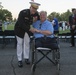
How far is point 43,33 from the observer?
791 centimetres

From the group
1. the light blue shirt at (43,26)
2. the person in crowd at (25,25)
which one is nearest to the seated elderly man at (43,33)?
the light blue shirt at (43,26)

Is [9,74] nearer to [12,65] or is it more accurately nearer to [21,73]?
[21,73]

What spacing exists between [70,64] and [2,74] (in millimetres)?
2242

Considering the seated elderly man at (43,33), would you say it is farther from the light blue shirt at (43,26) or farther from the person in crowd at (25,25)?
the person in crowd at (25,25)

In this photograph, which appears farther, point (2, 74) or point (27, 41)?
point (27, 41)

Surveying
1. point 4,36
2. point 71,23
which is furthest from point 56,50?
point 4,36

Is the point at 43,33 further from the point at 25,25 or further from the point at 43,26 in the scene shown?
the point at 25,25

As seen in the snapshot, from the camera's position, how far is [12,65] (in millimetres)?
8852

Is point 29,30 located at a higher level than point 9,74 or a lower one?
higher

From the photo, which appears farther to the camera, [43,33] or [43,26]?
[43,26]

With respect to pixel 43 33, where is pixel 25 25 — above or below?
above

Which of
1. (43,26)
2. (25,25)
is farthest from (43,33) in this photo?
(25,25)

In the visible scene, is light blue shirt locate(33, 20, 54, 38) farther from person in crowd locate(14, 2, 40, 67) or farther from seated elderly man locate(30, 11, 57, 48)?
person in crowd locate(14, 2, 40, 67)

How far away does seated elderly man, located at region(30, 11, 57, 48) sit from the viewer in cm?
764
